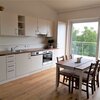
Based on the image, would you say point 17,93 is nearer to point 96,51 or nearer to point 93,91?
point 93,91

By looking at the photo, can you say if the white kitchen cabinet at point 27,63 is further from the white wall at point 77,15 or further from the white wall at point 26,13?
the white wall at point 77,15

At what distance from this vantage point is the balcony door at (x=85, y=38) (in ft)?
16.5

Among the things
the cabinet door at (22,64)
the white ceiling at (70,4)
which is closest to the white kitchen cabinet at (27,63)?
the cabinet door at (22,64)

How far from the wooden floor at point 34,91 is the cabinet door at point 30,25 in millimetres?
1742

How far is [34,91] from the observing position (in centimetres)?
303

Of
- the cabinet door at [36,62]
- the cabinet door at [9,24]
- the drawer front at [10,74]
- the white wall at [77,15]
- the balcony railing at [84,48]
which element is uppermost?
the white wall at [77,15]

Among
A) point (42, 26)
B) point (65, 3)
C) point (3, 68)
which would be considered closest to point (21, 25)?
point (42, 26)

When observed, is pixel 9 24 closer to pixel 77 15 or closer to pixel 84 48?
pixel 77 15

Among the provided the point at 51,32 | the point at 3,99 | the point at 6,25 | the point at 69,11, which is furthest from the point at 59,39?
the point at 3,99

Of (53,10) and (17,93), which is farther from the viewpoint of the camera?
(53,10)

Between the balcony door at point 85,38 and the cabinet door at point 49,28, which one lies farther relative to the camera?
the cabinet door at point 49,28

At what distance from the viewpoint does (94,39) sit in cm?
503

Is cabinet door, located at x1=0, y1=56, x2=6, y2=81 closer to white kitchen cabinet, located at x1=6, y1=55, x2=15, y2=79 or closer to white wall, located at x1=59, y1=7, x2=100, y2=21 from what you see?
white kitchen cabinet, located at x1=6, y1=55, x2=15, y2=79

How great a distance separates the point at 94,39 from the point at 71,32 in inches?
48.2
